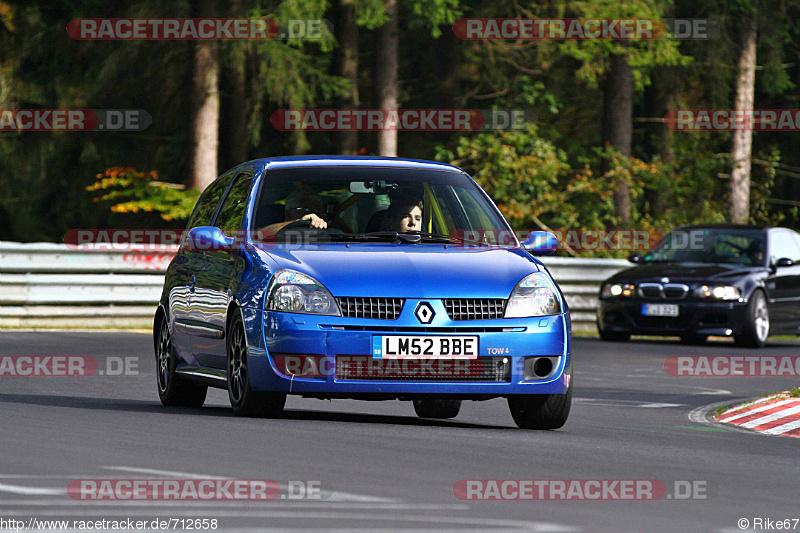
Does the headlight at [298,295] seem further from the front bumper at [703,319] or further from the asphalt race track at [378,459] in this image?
the front bumper at [703,319]

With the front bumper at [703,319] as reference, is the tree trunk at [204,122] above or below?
above

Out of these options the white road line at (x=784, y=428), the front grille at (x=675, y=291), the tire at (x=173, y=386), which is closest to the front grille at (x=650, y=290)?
the front grille at (x=675, y=291)

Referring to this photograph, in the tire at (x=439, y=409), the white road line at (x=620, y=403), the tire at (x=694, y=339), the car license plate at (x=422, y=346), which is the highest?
the car license plate at (x=422, y=346)

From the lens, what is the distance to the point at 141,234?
96.7 ft

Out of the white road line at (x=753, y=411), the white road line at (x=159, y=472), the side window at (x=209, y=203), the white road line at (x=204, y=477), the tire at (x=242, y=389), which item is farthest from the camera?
the white road line at (x=753, y=411)

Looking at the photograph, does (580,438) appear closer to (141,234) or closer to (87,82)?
(141,234)

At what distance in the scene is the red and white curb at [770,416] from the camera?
1224 centimetres

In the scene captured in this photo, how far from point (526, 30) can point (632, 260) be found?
13.0 metres

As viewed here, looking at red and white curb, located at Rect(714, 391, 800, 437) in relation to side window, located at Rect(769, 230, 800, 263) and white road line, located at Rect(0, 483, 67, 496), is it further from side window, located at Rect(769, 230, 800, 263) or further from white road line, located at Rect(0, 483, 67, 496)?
side window, located at Rect(769, 230, 800, 263)

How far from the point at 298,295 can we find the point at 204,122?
20.0m

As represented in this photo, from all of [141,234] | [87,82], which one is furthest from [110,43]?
[141,234]

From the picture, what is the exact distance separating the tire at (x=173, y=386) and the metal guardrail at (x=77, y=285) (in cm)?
1000

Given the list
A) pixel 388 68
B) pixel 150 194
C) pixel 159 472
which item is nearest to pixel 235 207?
pixel 159 472

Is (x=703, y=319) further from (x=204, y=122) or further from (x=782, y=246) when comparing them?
(x=204, y=122)
